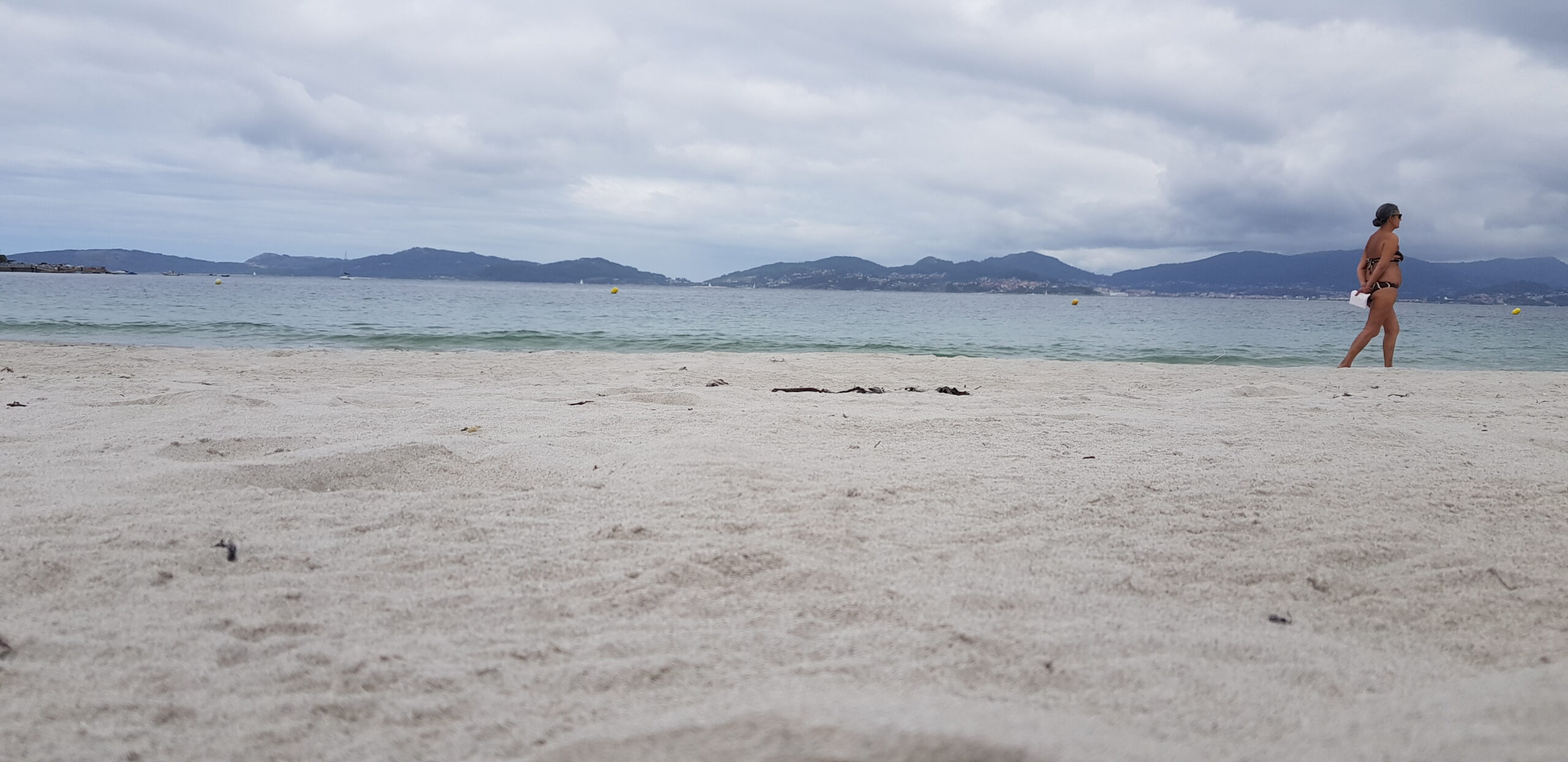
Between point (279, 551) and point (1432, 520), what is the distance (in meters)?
3.75

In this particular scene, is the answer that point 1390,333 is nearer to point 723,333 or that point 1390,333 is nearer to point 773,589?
point 773,589

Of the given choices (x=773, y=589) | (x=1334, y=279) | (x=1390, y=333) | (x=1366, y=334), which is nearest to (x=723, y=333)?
(x=1366, y=334)

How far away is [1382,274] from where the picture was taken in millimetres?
9375

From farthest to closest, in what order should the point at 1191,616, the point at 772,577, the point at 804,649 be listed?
the point at 772,577 → the point at 1191,616 → the point at 804,649

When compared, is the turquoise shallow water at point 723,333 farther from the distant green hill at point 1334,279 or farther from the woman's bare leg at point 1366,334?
the distant green hill at point 1334,279

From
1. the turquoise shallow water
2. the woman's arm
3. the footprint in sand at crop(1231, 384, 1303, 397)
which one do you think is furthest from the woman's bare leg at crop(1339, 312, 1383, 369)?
the turquoise shallow water

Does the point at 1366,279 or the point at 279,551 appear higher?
the point at 1366,279

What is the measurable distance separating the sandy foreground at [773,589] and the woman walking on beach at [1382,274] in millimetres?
5860

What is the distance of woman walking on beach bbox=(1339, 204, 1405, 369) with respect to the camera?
30.0 feet

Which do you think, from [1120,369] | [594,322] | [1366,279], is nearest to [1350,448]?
[1120,369]

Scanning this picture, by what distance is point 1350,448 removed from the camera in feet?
12.5

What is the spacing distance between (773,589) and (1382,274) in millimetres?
10325

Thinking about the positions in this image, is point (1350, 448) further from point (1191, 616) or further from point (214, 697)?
point (214, 697)

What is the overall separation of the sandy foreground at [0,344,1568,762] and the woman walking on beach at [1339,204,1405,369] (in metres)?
5.86
